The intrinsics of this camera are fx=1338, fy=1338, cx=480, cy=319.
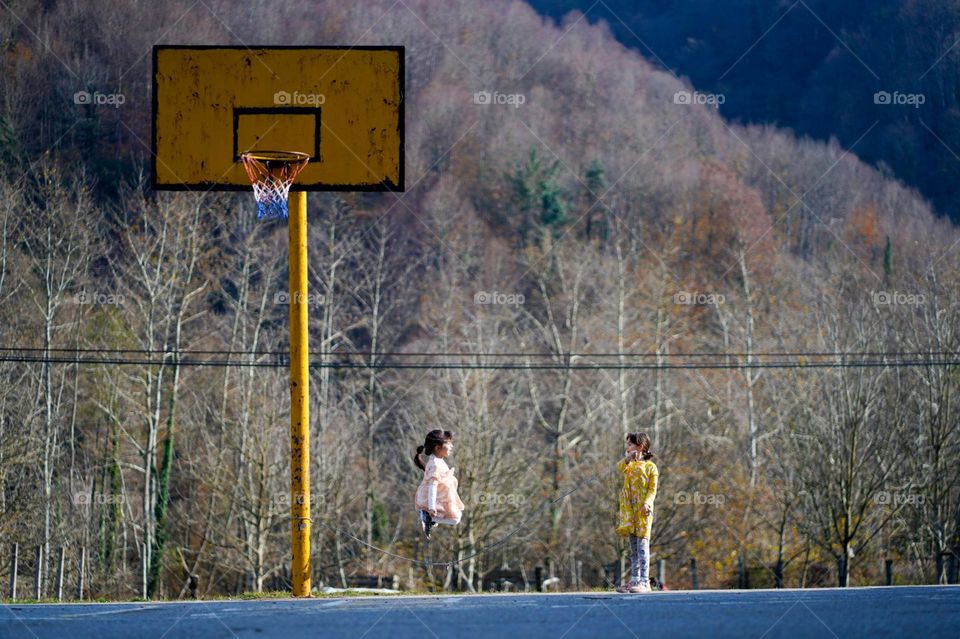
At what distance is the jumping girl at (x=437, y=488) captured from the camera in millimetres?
12469

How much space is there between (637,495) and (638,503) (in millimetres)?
72

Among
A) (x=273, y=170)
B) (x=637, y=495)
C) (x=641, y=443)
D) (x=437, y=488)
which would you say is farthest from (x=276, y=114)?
(x=637, y=495)

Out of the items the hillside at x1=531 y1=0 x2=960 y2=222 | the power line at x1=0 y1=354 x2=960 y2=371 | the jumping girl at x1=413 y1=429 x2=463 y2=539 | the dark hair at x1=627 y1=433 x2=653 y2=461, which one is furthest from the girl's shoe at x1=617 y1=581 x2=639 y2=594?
the hillside at x1=531 y1=0 x2=960 y2=222

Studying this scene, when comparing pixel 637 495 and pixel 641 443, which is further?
pixel 641 443

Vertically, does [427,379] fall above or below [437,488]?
above

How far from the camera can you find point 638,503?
477 inches

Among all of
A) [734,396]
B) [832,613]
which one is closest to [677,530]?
[734,396]

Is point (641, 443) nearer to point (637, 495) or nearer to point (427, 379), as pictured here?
point (637, 495)

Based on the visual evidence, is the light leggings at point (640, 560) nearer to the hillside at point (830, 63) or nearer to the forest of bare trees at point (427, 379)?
the forest of bare trees at point (427, 379)

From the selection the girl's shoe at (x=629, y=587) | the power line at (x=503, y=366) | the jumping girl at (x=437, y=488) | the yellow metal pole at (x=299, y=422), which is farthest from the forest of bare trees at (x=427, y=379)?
the girl's shoe at (x=629, y=587)

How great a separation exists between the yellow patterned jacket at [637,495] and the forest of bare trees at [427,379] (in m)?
12.6

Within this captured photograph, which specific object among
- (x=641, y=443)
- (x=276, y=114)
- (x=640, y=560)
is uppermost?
(x=276, y=114)

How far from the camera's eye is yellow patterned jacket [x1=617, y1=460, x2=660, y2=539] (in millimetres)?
12133

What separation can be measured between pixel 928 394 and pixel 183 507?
24.9m
